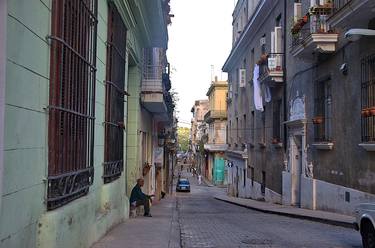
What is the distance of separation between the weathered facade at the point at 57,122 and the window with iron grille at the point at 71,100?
0.01m

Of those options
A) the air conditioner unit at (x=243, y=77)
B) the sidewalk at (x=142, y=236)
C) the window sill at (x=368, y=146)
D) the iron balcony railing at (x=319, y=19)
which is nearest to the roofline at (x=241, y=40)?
the air conditioner unit at (x=243, y=77)

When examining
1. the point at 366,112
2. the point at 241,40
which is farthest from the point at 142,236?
the point at 241,40

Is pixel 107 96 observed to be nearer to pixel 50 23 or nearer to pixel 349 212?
pixel 50 23

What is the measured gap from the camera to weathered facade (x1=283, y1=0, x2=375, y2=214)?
13.8 m

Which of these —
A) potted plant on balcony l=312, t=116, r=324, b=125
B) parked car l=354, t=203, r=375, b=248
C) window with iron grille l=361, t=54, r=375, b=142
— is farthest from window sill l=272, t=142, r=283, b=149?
parked car l=354, t=203, r=375, b=248

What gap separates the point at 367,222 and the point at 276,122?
1627cm

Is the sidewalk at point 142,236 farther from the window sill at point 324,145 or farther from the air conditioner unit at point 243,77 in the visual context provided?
the air conditioner unit at point 243,77

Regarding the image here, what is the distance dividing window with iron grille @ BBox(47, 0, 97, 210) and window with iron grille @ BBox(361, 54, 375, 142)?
7.54 meters

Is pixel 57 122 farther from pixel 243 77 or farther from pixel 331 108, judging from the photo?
pixel 243 77

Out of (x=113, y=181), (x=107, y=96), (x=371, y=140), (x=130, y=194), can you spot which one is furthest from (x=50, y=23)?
(x=130, y=194)

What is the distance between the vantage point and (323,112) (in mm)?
18234

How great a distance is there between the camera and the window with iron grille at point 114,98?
35.1 ft

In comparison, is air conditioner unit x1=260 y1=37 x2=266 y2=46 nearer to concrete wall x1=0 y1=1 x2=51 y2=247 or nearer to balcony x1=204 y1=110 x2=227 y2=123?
concrete wall x1=0 y1=1 x2=51 y2=247

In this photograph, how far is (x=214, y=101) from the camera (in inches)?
2741
